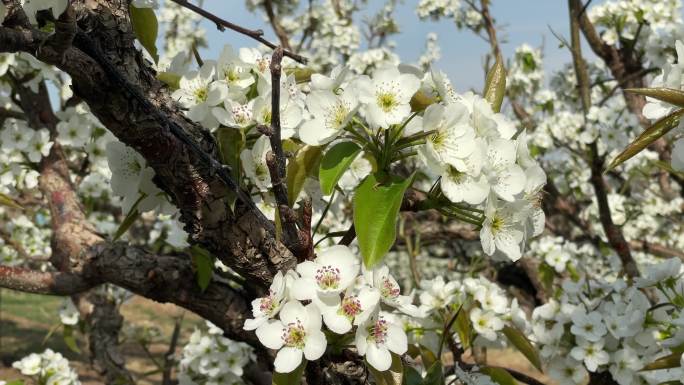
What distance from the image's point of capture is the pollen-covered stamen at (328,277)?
3.28 feet

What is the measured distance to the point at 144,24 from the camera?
1.24 metres

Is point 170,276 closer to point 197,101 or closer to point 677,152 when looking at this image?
point 197,101

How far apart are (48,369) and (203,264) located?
4.38 ft

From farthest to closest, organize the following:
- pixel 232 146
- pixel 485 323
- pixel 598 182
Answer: pixel 598 182
pixel 485 323
pixel 232 146

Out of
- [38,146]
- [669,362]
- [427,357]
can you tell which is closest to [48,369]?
[38,146]

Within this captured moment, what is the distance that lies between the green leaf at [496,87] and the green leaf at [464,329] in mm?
709

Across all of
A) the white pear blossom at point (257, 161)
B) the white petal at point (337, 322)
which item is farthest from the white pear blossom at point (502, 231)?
the white pear blossom at point (257, 161)

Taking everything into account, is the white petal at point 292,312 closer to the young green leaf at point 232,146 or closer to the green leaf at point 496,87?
the young green leaf at point 232,146

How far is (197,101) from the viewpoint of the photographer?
1238 millimetres

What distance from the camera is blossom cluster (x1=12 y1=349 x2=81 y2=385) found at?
2.43 m

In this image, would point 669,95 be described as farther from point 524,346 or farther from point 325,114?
point 524,346

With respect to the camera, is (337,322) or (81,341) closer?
(337,322)

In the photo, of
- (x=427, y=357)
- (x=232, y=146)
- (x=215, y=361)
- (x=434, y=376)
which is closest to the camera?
(x=232, y=146)

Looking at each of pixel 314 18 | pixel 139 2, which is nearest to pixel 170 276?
pixel 139 2
